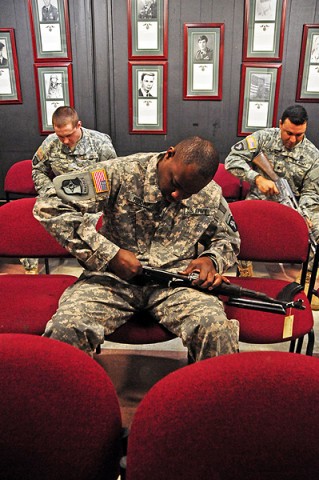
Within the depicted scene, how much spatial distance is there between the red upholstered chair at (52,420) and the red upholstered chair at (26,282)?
773mm

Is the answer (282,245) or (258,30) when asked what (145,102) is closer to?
(258,30)

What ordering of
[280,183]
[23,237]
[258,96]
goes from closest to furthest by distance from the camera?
1. [23,237]
2. [280,183]
3. [258,96]

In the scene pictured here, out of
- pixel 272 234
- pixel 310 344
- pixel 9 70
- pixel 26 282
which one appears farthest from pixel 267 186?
pixel 9 70

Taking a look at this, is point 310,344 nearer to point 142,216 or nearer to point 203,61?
point 142,216

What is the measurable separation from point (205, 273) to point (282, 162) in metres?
1.87

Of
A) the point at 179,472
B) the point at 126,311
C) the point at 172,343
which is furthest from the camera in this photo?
the point at 172,343

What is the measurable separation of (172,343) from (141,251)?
79cm

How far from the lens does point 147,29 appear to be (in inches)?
131

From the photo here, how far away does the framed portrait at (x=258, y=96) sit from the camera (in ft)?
11.2

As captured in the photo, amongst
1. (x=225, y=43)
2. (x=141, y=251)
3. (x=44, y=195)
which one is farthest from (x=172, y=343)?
(x=225, y=43)

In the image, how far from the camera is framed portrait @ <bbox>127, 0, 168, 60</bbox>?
328cm

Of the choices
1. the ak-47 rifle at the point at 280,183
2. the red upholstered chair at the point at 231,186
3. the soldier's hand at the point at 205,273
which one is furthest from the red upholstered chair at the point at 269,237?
the red upholstered chair at the point at 231,186

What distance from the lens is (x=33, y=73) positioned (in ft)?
11.8

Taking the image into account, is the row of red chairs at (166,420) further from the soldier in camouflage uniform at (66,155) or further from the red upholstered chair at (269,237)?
the soldier in camouflage uniform at (66,155)
